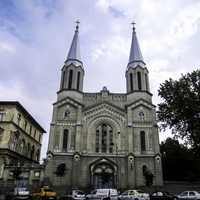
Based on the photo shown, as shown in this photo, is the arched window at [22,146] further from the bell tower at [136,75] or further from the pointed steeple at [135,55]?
the pointed steeple at [135,55]

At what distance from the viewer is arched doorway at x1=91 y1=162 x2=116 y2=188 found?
37.1 meters

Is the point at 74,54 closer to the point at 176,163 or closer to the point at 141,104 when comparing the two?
the point at 141,104

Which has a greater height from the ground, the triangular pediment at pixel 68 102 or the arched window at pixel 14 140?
the triangular pediment at pixel 68 102

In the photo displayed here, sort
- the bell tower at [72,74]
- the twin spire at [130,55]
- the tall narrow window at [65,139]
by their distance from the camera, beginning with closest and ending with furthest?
the tall narrow window at [65,139] < the bell tower at [72,74] < the twin spire at [130,55]

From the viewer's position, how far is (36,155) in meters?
54.5

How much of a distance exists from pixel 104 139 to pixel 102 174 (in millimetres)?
6156

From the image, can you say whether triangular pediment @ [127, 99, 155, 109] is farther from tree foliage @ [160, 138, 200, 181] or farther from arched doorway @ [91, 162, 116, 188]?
arched doorway @ [91, 162, 116, 188]

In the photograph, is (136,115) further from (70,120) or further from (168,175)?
(168,175)

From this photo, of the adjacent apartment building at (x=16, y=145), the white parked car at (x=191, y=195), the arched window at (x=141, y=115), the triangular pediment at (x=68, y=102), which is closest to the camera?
the white parked car at (x=191, y=195)

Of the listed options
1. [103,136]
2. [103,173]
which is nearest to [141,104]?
[103,136]

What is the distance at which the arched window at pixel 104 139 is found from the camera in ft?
130

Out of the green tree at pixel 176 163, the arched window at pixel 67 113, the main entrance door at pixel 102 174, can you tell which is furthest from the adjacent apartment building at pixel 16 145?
the green tree at pixel 176 163

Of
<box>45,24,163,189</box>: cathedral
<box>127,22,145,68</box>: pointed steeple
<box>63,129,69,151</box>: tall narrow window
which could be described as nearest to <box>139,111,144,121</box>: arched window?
<box>45,24,163,189</box>: cathedral

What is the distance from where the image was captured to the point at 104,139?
40.5 metres
